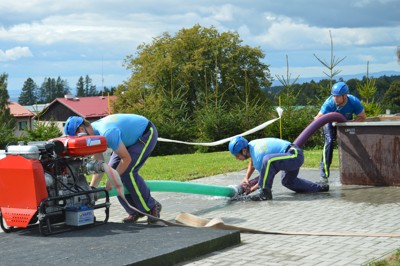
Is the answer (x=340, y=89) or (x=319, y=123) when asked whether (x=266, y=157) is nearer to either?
(x=319, y=123)

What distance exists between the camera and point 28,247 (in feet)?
22.0

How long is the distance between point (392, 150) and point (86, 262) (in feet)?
22.7

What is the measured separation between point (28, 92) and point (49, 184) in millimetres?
161387

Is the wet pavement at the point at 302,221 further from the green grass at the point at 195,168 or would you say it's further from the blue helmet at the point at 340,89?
the blue helmet at the point at 340,89

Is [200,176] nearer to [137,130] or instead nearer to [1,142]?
[137,130]

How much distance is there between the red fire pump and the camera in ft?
23.6

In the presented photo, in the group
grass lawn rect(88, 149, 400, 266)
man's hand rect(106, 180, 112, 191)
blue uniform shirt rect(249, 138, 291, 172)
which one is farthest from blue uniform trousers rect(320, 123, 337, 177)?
man's hand rect(106, 180, 112, 191)

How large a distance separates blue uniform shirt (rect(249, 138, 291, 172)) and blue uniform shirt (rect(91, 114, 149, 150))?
2.45 metres

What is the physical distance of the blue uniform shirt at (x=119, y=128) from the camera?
793cm

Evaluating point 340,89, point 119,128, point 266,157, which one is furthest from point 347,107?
point 119,128

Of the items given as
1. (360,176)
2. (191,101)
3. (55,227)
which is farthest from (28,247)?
(191,101)

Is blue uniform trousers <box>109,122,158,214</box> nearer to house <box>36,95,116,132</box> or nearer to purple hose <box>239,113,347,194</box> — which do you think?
purple hose <box>239,113,347,194</box>

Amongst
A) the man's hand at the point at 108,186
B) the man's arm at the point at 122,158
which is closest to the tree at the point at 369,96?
the man's arm at the point at 122,158

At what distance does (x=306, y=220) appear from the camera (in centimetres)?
867
